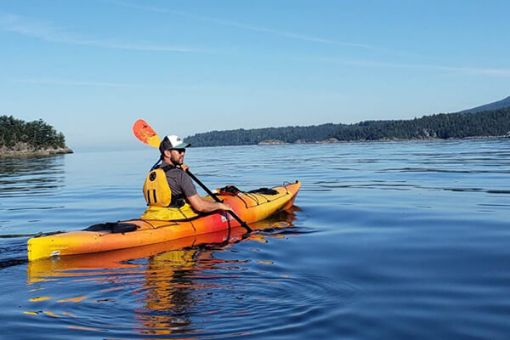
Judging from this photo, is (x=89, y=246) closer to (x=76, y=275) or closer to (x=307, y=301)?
(x=76, y=275)

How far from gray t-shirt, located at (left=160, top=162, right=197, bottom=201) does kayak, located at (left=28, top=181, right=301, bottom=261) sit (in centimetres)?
54

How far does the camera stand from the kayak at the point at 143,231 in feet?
27.2

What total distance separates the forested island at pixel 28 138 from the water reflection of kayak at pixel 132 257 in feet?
346

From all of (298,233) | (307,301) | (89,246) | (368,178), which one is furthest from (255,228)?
(368,178)

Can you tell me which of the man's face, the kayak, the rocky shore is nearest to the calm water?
the kayak

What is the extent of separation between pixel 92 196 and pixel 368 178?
10767 millimetres

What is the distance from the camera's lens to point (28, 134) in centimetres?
11488

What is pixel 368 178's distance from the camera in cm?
2191

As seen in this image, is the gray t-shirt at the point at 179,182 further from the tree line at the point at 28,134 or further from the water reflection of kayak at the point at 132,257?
the tree line at the point at 28,134

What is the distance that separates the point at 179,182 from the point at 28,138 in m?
115

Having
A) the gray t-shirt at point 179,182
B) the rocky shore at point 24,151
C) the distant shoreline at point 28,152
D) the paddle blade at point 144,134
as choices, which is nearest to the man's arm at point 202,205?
the gray t-shirt at point 179,182

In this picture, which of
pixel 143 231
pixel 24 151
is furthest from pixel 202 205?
pixel 24 151

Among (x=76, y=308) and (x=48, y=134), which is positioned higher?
(x=48, y=134)

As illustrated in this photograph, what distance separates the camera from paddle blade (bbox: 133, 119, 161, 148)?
38.2 feet
